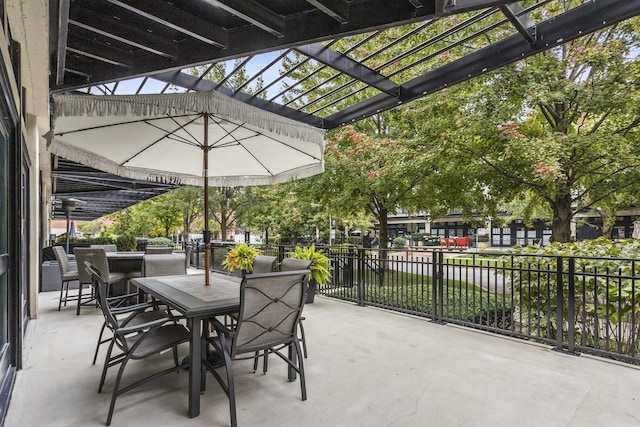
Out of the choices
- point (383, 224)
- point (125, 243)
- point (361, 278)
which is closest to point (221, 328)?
point (361, 278)

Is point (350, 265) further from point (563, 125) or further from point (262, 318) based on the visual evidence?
point (563, 125)

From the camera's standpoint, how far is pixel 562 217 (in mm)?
7617

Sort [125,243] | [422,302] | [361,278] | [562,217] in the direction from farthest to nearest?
[125,243], [562,217], [361,278], [422,302]

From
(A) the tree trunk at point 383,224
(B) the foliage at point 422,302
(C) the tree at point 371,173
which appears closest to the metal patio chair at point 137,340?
Result: (B) the foliage at point 422,302

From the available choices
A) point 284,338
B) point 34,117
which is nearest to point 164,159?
point 34,117

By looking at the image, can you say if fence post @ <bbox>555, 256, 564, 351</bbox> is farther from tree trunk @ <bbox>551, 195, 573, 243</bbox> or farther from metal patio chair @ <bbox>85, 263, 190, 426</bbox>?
tree trunk @ <bbox>551, 195, 573, 243</bbox>

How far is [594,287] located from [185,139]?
4.62 meters

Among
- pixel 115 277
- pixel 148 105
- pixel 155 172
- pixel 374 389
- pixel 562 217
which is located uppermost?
pixel 148 105

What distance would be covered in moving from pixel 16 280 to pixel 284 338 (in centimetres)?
240

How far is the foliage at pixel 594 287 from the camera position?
3484 millimetres

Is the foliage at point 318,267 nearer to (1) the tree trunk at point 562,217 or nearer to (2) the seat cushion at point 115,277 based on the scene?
(2) the seat cushion at point 115,277

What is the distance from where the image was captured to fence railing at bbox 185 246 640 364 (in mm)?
3566

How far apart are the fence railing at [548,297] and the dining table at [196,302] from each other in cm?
247

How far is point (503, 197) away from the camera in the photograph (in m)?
8.16
